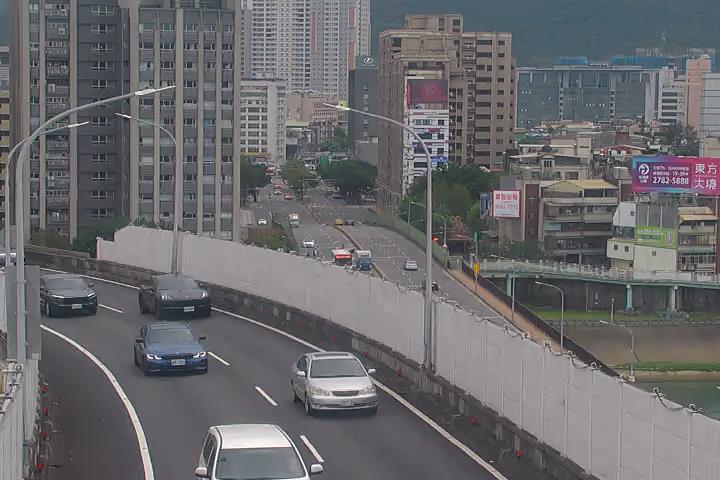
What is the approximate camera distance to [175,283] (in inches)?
1527

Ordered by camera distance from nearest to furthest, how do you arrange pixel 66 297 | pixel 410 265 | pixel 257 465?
pixel 257 465 → pixel 66 297 → pixel 410 265

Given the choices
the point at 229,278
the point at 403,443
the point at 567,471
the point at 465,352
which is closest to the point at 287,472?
the point at 567,471

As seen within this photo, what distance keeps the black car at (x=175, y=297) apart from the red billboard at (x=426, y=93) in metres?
146

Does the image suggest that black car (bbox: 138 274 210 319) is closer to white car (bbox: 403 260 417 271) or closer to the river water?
the river water

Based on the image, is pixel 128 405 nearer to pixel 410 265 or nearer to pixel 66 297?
pixel 66 297

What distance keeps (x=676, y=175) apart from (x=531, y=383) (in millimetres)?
120930

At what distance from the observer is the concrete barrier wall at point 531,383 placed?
54.0ft

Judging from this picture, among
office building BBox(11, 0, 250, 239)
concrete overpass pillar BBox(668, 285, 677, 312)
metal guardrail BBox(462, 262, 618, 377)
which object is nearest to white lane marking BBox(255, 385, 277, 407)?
metal guardrail BBox(462, 262, 618, 377)

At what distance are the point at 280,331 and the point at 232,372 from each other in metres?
6.29

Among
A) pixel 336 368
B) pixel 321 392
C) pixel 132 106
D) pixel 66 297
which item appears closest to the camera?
pixel 321 392

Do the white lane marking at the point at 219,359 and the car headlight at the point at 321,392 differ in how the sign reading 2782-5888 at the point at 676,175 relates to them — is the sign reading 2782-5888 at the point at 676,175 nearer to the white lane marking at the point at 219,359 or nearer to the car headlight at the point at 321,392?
Answer: the white lane marking at the point at 219,359

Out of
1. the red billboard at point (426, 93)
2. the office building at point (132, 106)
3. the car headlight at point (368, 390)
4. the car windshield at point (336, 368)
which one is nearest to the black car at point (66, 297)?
the car windshield at point (336, 368)

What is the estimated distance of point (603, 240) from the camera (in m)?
152

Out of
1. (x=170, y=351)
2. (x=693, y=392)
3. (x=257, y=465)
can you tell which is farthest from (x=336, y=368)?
(x=693, y=392)
